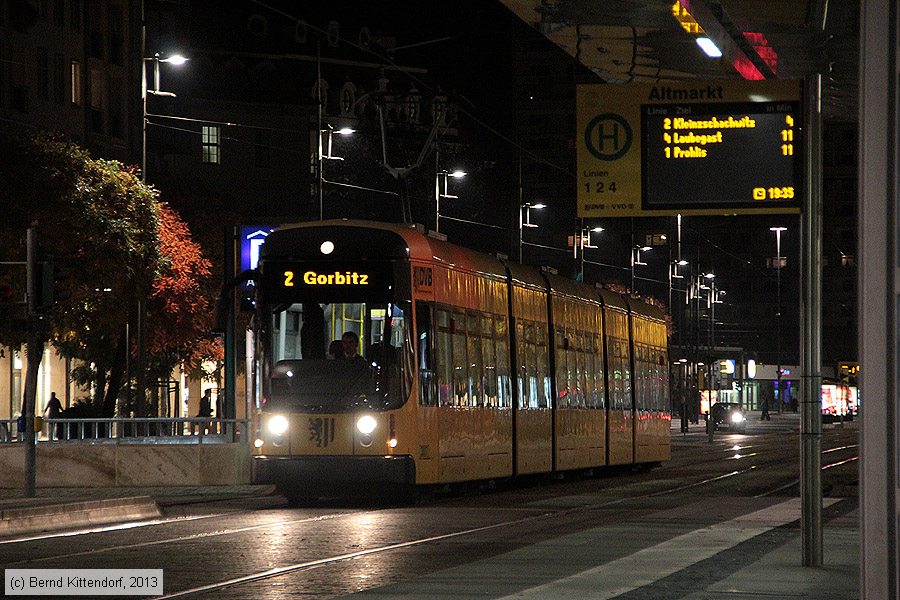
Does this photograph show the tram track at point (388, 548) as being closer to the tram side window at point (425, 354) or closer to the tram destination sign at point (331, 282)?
the tram side window at point (425, 354)

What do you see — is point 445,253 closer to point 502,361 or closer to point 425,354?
point 425,354

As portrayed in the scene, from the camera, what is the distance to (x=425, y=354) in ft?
77.9

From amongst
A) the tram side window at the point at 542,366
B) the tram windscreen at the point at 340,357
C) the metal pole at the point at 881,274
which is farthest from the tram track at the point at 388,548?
the metal pole at the point at 881,274

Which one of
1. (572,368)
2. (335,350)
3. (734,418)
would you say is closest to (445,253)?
(335,350)

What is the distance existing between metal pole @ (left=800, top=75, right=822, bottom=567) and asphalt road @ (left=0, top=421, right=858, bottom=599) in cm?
187

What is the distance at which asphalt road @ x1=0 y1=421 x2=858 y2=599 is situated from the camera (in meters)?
14.0

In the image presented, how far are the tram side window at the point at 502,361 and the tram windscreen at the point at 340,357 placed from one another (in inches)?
168

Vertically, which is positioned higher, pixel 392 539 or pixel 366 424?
pixel 366 424

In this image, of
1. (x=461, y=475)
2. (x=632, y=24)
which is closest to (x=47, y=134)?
(x=461, y=475)

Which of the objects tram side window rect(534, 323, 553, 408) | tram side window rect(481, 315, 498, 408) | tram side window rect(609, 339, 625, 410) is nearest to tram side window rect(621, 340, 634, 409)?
tram side window rect(609, 339, 625, 410)

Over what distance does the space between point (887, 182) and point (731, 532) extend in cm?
1245

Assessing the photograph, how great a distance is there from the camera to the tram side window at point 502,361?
27422mm

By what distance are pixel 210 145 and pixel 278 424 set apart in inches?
2677

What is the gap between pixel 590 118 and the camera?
16.8 m
